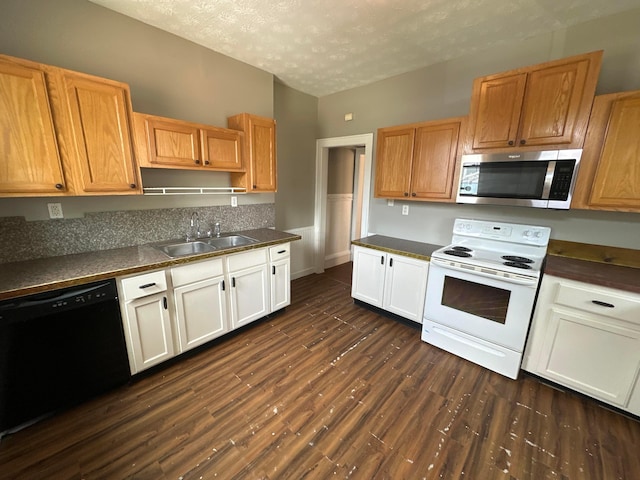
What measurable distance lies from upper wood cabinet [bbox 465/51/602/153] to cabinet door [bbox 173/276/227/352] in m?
2.58

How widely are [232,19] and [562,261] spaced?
3.25m

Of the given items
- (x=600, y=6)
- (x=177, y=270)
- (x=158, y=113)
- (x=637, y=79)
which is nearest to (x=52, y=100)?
(x=158, y=113)

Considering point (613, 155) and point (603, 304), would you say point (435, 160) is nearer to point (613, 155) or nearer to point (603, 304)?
point (613, 155)

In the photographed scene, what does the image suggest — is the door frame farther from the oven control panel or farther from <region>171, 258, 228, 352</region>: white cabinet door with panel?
<region>171, 258, 228, 352</region>: white cabinet door with panel

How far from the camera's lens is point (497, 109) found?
2080 millimetres

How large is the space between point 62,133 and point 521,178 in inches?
131

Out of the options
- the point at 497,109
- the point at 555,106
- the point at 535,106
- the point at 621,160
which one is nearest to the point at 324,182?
the point at 497,109

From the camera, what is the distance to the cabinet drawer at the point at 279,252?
2639 mm

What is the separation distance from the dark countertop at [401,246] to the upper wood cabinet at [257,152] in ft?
4.16

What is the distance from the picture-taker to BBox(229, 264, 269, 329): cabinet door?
240 cm

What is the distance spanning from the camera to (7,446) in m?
1.46

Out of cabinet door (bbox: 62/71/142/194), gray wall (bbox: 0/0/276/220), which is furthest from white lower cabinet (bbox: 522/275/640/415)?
cabinet door (bbox: 62/71/142/194)

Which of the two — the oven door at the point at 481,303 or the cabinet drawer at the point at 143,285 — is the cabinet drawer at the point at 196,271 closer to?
the cabinet drawer at the point at 143,285

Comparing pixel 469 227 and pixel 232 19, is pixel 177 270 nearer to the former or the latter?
pixel 232 19
